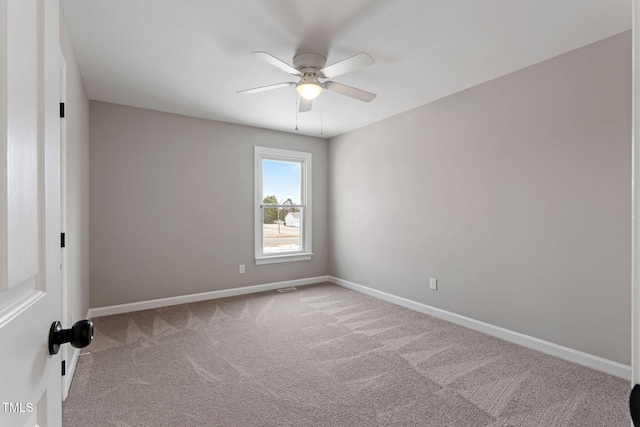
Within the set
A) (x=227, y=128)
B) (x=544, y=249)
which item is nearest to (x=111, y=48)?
(x=227, y=128)

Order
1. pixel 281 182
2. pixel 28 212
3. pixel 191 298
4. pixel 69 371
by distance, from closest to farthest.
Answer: pixel 28 212 → pixel 69 371 → pixel 191 298 → pixel 281 182

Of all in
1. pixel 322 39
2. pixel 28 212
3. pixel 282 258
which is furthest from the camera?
pixel 282 258

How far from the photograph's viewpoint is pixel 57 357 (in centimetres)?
79

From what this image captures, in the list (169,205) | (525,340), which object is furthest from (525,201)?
(169,205)

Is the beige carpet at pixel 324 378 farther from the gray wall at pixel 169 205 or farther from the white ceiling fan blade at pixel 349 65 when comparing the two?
the white ceiling fan blade at pixel 349 65

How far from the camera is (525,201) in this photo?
287 cm

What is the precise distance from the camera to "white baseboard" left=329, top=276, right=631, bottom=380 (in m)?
2.36

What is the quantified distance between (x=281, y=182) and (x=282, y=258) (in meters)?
1.26

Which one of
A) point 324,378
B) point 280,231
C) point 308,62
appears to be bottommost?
point 324,378

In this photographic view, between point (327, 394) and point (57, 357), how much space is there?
Result: 1.75 meters

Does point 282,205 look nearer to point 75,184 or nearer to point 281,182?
point 281,182

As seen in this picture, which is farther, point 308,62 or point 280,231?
point 280,231

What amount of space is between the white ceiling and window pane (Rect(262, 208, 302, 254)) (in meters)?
2.06

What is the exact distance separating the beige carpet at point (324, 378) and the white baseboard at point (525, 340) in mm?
79
